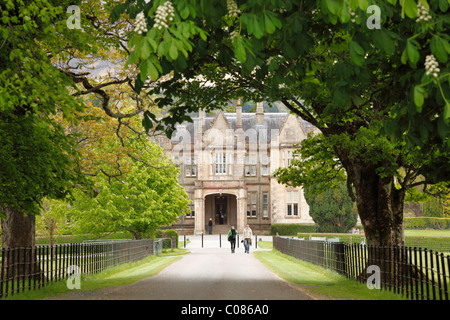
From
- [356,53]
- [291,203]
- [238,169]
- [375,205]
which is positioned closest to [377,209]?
[375,205]

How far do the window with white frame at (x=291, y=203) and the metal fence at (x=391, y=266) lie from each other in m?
48.2

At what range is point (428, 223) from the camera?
240ft

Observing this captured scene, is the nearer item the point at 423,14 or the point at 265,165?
the point at 423,14

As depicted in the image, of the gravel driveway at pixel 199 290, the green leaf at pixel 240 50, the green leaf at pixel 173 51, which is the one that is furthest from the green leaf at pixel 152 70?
the gravel driveway at pixel 199 290

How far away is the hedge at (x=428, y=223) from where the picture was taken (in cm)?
7219

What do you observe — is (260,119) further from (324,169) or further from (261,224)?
(324,169)

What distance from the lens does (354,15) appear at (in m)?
5.07

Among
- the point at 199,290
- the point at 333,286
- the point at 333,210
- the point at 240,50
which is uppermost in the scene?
the point at 240,50

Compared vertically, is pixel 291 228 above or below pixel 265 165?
below

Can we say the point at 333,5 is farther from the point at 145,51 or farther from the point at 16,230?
the point at 16,230

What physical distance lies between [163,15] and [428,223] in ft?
246

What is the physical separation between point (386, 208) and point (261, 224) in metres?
55.2
